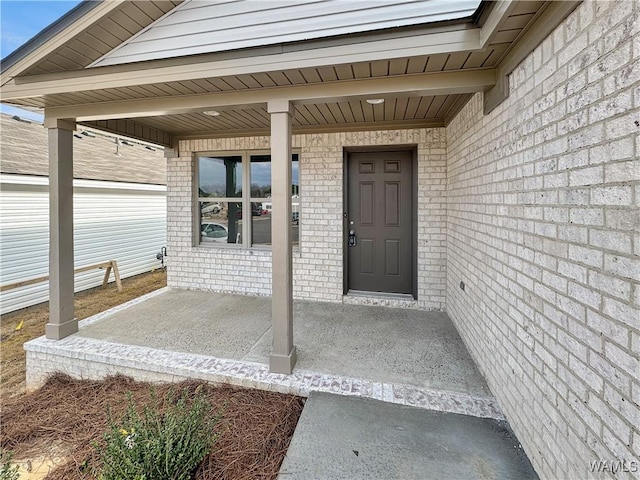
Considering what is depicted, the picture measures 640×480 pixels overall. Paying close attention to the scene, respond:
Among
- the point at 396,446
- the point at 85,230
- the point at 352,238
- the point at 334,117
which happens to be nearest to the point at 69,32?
the point at 334,117

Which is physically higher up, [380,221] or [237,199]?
[237,199]

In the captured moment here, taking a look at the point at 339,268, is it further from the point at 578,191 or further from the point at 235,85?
the point at 578,191

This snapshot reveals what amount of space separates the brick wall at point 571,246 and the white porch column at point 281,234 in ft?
5.30

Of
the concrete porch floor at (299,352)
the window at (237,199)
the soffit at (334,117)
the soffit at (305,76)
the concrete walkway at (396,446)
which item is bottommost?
the concrete walkway at (396,446)

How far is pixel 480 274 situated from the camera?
2.71m

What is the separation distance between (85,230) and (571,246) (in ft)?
26.8

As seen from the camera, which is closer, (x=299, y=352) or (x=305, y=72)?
(x=305, y=72)

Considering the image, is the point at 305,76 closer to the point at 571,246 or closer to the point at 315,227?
the point at 571,246

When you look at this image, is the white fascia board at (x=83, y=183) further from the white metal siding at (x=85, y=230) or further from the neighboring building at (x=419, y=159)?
the neighboring building at (x=419, y=159)

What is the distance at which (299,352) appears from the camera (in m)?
2.96

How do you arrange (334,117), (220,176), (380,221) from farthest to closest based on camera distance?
1. (220,176)
2. (380,221)
3. (334,117)

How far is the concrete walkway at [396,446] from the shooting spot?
5.55ft

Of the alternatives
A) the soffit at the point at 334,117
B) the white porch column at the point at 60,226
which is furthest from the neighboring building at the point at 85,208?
the soffit at the point at 334,117

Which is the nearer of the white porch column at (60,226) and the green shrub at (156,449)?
the green shrub at (156,449)
